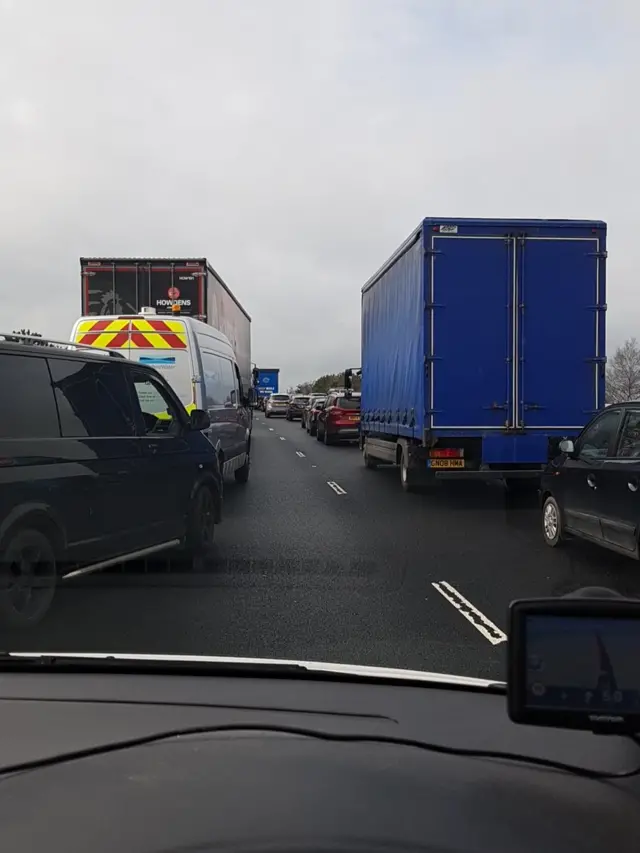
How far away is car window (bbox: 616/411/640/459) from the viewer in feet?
25.5

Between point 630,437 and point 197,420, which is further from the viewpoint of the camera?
point 197,420

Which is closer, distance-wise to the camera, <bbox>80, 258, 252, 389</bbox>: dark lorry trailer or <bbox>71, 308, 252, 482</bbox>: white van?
<bbox>71, 308, 252, 482</bbox>: white van

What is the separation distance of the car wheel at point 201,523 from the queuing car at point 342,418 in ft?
58.1

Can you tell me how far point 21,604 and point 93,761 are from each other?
11.7 feet

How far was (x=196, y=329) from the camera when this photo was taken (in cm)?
1177

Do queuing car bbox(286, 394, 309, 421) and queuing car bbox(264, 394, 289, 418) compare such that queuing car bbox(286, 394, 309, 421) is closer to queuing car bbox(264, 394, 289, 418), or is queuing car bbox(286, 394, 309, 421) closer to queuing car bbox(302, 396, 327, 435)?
Result: queuing car bbox(264, 394, 289, 418)

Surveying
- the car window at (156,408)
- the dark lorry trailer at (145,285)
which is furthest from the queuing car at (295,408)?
the car window at (156,408)

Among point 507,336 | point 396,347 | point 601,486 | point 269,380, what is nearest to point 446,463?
point 507,336

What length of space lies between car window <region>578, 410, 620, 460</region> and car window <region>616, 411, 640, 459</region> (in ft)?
0.50

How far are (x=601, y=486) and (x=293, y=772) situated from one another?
6.18 meters

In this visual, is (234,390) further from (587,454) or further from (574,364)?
(587,454)

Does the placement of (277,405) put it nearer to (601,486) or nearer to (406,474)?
(406,474)

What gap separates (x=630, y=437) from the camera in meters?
7.88

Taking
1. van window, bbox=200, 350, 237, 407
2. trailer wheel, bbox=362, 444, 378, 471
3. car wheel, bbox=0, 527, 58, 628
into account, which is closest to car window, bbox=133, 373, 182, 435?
car wheel, bbox=0, 527, 58, 628
